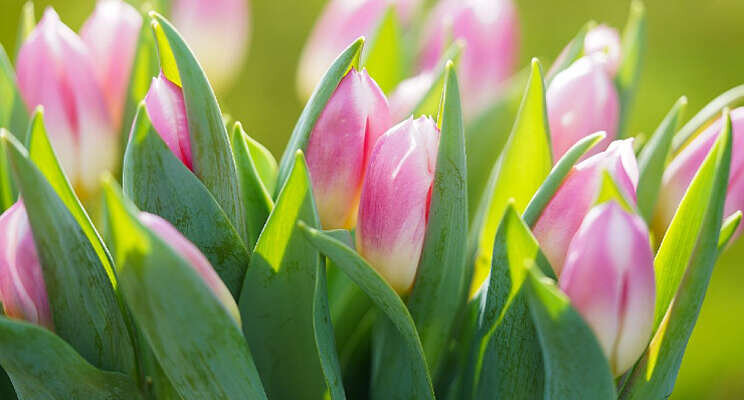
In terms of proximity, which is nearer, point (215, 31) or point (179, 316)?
point (179, 316)

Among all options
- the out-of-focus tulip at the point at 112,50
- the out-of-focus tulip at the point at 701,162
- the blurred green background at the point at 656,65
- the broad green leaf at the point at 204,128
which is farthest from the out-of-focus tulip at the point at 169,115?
the blurred green background at the point at 656,65

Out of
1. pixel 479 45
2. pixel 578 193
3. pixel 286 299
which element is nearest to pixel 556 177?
pixel 578 193

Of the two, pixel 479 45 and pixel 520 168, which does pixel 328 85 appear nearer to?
pixel 520 168

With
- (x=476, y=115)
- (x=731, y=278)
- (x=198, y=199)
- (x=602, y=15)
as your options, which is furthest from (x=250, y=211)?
(x=602, y=15)

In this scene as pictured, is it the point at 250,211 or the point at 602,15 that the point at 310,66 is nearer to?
the point at 250,211

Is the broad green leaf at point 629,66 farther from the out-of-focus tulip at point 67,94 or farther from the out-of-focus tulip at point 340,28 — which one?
the out-of-focus tulip at point 67,94

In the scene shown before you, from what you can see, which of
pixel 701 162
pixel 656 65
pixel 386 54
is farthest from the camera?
pixel 656 65
